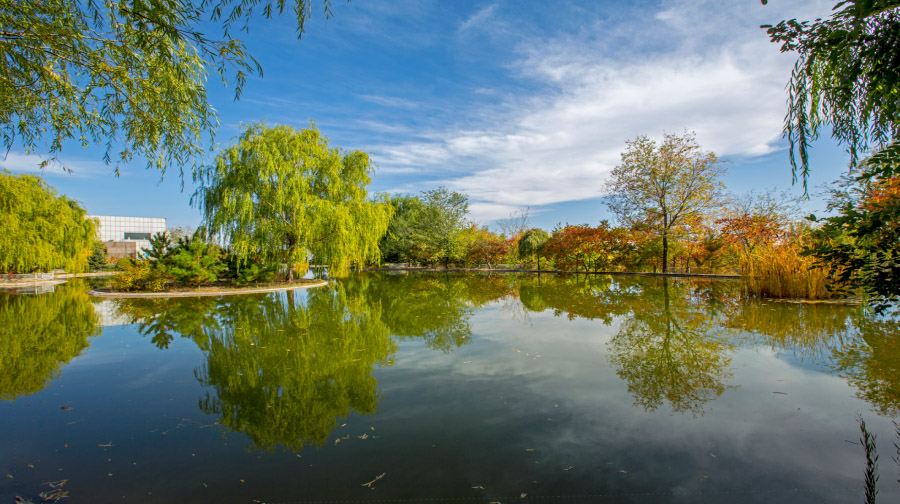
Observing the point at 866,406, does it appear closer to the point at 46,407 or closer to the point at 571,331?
the point at 571,331

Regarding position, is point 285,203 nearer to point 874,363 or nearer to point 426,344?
point 426,344

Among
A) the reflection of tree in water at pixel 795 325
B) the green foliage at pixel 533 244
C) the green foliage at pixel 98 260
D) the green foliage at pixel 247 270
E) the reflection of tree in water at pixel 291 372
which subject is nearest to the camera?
the reflection of tree in water at pixel 291 372

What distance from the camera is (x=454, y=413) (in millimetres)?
3367

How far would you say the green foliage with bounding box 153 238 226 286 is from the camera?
1404cm

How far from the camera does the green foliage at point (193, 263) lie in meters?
14.0

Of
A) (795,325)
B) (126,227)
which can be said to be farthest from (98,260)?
(795,325)

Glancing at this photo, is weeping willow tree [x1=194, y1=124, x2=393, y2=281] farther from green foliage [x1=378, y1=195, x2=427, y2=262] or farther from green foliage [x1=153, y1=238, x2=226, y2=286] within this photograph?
green foliage [x1=378, y1=195, x2=427, y2=262]

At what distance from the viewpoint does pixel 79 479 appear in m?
2.46

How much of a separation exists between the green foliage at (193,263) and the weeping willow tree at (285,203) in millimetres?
783

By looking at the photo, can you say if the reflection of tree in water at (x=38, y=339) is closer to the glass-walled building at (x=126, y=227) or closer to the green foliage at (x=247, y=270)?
the green foliage at (x=247, y=270)

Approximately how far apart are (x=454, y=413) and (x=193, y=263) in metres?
14.2

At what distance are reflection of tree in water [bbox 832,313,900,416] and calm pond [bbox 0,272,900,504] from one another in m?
0.03

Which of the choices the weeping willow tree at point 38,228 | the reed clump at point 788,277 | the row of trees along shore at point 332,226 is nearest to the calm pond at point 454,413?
the reed clump at point 788,277

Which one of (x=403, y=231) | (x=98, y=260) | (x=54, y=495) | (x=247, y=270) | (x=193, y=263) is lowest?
(x=54, y=495)
